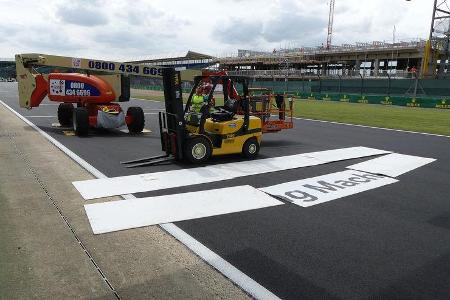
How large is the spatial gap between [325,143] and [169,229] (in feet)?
27.8

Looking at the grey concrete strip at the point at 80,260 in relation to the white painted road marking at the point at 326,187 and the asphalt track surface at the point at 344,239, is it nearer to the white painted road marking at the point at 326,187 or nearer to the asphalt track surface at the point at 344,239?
the asphalt track surface at the point at 344,239

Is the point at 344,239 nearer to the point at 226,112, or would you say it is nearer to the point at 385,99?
the point at 226,112

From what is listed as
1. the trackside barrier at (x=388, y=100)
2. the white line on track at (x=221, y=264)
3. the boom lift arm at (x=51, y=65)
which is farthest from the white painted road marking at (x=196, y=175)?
the trackside barrier at (x=388, y=100)

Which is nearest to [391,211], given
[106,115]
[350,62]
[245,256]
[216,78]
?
[245,256]

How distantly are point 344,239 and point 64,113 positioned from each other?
13.0 metres

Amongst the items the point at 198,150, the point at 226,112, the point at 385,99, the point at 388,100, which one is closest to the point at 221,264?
the point at 198,150

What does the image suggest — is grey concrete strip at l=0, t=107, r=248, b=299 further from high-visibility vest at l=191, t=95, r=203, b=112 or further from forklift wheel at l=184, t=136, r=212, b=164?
high-visibility vest at l=191, t=95, r=203, b=112

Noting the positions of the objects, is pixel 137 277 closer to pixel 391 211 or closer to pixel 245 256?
pixel 245 256

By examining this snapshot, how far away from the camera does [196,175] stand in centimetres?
783

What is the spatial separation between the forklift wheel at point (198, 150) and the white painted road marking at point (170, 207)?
203 cm

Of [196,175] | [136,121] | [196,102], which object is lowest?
[196,175]

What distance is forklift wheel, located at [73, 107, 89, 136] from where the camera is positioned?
12516mm

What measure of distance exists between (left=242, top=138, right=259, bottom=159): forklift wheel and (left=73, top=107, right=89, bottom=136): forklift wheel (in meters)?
5.90

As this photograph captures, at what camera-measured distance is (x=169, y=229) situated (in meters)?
5.04
